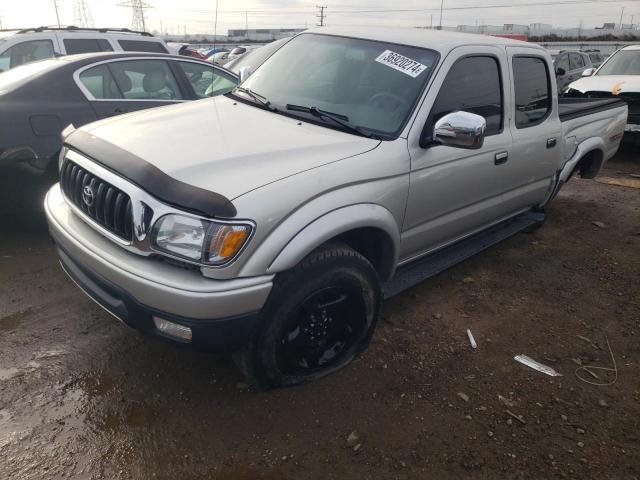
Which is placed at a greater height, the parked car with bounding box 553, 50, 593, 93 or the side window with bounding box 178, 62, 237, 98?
the side window with bounding box 178, 62, 237, 98

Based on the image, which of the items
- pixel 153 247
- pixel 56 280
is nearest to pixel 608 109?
pixel 153 247

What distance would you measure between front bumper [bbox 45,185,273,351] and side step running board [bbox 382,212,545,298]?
1.24m

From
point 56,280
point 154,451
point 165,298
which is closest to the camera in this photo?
point 165,298

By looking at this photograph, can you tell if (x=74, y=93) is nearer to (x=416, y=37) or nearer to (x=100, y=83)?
(x=100, y=83)

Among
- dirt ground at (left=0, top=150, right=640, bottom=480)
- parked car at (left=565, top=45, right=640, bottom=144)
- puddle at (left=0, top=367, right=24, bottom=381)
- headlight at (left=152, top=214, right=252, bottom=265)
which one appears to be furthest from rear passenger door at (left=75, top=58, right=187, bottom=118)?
parked car at (left=565, top=45, right=640, bottom=144)

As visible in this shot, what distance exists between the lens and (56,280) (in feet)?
12.4

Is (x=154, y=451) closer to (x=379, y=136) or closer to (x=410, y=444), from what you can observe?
→ (x=410, y=444)

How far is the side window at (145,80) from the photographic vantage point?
4805 mm

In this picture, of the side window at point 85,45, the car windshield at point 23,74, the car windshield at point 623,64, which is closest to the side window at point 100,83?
the car windshield at point 23,74

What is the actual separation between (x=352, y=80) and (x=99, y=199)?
1699 mm

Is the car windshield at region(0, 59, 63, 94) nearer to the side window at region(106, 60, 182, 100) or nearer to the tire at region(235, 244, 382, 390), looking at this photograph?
the side window at region(106, 60, 182, 100)

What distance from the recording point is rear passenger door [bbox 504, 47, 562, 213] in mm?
3846

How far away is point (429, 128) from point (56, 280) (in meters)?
2.91

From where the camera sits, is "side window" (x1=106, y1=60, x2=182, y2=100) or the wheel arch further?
"side window" (x1=106, y1=60, x2=182, y2=100)
